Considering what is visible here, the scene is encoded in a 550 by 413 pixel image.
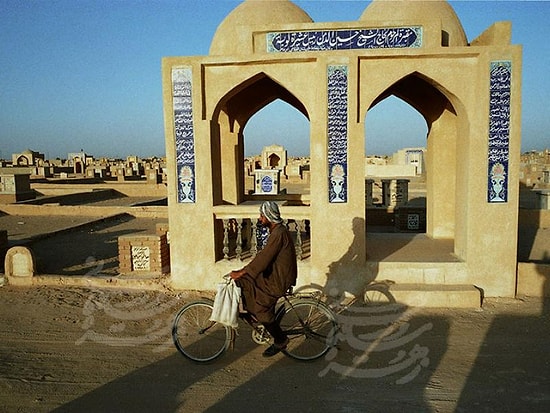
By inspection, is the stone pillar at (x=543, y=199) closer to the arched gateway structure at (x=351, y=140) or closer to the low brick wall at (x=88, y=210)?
the arched gateway structure at (x=351, y=140)

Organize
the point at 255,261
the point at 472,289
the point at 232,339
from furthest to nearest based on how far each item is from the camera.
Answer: the point at 472,289, the point at 232,339, the point at 255,261

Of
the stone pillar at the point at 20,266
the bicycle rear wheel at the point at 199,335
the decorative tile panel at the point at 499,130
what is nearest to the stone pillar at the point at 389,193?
the decorative tile panel at the point at 499,130

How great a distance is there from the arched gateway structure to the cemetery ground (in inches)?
25.7

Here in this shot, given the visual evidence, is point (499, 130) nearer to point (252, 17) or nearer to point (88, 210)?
point (252, 17)

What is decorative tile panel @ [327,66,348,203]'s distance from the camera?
6.45m

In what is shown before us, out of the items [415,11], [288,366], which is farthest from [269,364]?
[415,11]

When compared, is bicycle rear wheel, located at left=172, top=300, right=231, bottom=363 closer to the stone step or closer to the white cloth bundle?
the white cloth bundle

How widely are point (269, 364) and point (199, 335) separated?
1091 mm

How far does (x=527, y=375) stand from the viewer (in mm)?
4207

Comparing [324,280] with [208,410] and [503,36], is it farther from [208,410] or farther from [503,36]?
[503,36]

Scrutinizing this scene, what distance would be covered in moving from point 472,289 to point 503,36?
12.2ft

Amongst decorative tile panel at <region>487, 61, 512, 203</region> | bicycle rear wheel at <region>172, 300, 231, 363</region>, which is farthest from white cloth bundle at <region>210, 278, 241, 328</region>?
decorative tile panel at <region>487, 61, 512, 203</region>

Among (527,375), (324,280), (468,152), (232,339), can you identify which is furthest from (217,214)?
(527,375)

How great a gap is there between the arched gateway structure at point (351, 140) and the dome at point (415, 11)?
244 millimetres
